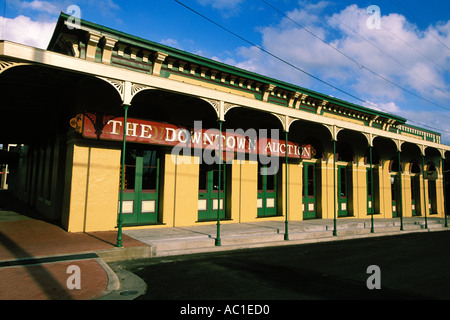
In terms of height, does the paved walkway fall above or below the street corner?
above

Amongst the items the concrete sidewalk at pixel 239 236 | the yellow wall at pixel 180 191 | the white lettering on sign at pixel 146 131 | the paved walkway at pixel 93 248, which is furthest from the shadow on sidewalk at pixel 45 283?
the yellow wall at pixel 180 191

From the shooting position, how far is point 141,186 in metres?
11.1

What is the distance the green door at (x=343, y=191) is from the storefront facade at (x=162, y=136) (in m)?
0.08

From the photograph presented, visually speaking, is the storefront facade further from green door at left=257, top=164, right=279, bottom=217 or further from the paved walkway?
the paved walkway

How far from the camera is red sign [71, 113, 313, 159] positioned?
9.52 metres

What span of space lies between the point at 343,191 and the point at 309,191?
290cm

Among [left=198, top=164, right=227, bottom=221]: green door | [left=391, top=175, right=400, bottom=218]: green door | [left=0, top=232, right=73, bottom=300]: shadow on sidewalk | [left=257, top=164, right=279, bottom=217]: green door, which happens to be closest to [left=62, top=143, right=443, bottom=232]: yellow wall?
[left=257, top=164, right=279, bottom=217]: green door

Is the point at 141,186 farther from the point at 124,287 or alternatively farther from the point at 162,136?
the point at 124,287

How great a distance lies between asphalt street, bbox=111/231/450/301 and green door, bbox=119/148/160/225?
3655mm

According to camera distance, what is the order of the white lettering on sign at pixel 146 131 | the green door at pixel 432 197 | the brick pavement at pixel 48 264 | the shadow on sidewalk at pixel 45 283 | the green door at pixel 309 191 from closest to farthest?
the shadow on sidewalk at pixel 45 283 → the brick pavement at pixel 48 264 → the white lettering on sign at pixel 146 131 → the green door at pixel 309 191 → the green door at pixel 432 197

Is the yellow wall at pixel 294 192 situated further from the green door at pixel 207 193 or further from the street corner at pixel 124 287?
the street corner at pixel 124 287

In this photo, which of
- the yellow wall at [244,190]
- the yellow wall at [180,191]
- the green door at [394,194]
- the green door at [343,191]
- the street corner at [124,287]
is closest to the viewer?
the street corner at [124,287]

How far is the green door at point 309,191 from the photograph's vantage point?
1602 centimetres
